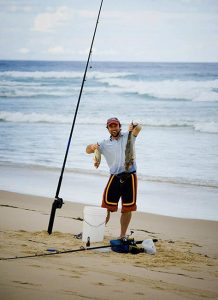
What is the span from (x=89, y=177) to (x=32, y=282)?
5998 millimetres

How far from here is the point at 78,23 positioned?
3644cm

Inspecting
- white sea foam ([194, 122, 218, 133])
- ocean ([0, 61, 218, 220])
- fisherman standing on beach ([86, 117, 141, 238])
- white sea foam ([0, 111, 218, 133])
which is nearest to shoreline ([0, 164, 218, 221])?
Result: ocean ([0, 61, 218, 220])

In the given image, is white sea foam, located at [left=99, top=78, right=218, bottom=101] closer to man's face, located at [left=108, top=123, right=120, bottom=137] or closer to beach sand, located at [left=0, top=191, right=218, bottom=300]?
beach sand, located at [left=0, top=191, right=218, bottom=300]

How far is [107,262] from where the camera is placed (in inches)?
168

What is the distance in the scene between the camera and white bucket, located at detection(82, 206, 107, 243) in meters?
5.07

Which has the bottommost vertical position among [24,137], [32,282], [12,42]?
[32,282]

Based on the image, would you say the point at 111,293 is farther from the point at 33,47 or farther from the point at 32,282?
the point at 33,47

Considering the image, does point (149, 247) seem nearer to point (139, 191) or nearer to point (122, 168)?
point (122, 168)

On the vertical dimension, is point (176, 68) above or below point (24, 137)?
above

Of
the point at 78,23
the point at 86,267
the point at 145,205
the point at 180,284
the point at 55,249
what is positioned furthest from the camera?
the point at 78,23

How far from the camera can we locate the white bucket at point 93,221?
5.07 metres

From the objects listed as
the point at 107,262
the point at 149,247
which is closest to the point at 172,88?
the point at 149,247

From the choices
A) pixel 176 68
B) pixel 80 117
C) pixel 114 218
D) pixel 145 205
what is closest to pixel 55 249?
pixel 114 218

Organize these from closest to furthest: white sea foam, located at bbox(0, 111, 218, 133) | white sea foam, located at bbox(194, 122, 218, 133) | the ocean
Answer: the ocean → white sea foam, located at bbox(194, 122, 218, 133) → white sea foam, located at bbox(0, 111, 218, 133)
